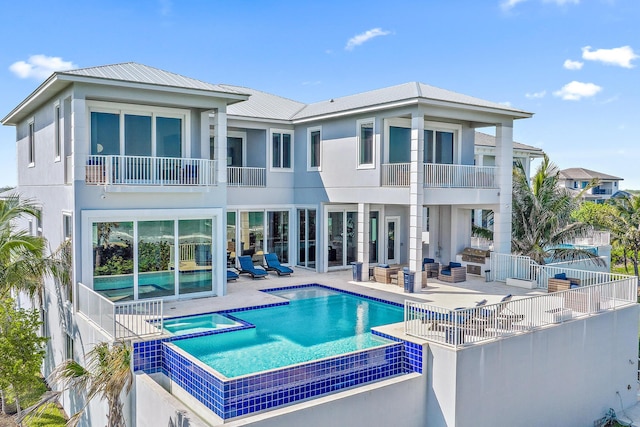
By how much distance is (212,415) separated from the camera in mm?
9328

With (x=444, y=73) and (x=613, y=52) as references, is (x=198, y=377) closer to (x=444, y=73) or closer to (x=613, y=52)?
(x=444, y=73)

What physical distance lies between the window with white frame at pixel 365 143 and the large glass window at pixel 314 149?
275 centimetres

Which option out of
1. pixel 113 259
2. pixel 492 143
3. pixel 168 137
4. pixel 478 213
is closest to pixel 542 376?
pixel 113 259

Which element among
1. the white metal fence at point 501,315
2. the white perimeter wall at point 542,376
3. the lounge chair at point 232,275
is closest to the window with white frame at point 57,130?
the lounge chair at point 232,275

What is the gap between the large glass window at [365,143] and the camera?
2025 cm

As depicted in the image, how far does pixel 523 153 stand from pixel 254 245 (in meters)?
18.4

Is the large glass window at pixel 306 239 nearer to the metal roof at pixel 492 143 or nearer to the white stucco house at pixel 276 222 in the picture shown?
the white stucco house at pixel 276 222

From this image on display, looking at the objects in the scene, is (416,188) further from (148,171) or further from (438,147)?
(148,171)

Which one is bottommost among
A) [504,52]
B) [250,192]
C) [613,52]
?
[250,192]

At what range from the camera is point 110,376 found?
10852 millimetres

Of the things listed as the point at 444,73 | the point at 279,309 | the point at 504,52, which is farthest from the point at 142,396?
the point at 444,73

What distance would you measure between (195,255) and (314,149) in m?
8.44

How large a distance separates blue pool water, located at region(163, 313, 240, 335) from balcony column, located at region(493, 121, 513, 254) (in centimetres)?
1214

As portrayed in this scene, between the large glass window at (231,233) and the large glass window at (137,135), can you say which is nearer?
the large glass window at (137,135)
